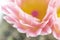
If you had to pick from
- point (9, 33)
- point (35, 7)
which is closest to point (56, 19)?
point (35, 7)

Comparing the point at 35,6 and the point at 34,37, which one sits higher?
the point at 35,6

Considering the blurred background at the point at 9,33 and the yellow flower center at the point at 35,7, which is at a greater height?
the yellow flower center at the point at 35,7

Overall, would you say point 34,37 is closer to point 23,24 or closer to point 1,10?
point 23,24

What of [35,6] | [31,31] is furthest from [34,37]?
[35,6]

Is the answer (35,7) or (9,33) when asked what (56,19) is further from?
(9,33)

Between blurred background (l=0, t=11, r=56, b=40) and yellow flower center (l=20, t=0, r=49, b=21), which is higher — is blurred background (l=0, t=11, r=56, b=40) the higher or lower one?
the lower one
